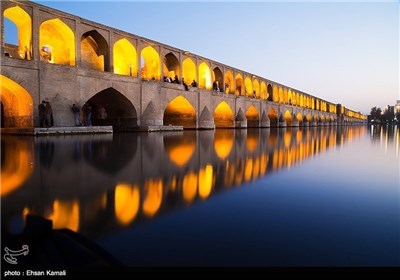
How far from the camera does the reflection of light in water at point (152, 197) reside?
6.16 ft

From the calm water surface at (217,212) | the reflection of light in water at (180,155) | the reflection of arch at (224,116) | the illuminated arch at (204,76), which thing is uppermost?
the illuminated arch at (204,76)

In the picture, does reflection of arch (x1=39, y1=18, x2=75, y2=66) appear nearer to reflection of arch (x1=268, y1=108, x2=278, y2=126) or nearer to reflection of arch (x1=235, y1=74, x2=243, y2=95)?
reflection of arch (x1=235, y1=74, x2=243, y2=95)

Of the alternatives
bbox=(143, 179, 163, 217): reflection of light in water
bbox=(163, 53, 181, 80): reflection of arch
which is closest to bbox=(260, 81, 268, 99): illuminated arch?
bbox=(163, 53, 181, 80): reflection of arch

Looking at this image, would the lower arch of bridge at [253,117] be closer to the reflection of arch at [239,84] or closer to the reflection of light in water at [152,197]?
the reflection of arch at [239,84]

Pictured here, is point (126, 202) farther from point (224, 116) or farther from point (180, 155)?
point (224, 116)

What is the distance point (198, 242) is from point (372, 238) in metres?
0.83

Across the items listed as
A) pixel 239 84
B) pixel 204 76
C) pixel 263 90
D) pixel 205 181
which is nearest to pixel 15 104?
pixel 205 181

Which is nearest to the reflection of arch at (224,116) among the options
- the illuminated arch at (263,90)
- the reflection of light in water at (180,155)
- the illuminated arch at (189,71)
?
the illuminated arch at (189,71)

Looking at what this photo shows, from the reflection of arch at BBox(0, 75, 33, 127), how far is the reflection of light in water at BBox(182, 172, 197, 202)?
9.20 m

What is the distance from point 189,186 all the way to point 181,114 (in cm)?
1682

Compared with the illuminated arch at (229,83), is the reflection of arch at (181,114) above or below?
below

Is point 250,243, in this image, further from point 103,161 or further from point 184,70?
point 184,70

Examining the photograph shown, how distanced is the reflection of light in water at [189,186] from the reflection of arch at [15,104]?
362 inches

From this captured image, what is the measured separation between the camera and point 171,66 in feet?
60.2
